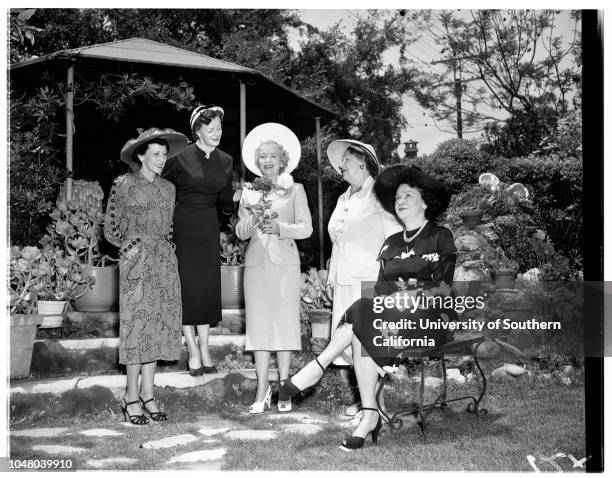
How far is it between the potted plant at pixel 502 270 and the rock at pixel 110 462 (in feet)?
7.99

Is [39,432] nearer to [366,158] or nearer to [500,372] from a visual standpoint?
[366,158]

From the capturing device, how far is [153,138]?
473 cm

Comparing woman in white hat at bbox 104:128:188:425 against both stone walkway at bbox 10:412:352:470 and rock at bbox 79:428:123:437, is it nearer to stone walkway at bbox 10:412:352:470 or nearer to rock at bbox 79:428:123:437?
rock at bbox 79:428:123:437

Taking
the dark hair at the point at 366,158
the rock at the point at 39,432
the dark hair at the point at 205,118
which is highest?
the dark hair at the point at 205,118

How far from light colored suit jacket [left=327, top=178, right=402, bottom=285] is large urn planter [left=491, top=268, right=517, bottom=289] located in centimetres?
80

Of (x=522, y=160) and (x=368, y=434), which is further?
(x=522, y=160)

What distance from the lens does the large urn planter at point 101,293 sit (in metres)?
5.84

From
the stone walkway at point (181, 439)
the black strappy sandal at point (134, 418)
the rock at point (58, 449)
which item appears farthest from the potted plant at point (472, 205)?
the rock at point (58, 449)

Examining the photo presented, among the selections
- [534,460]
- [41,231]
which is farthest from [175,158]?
[534,460]

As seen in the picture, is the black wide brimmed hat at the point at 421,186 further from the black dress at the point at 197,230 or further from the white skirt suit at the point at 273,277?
the black dress at the point at 197,230

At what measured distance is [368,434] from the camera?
436cm

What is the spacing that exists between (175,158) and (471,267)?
83.3 inches

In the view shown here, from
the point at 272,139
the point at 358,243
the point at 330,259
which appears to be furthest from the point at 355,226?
the point at 272,139
